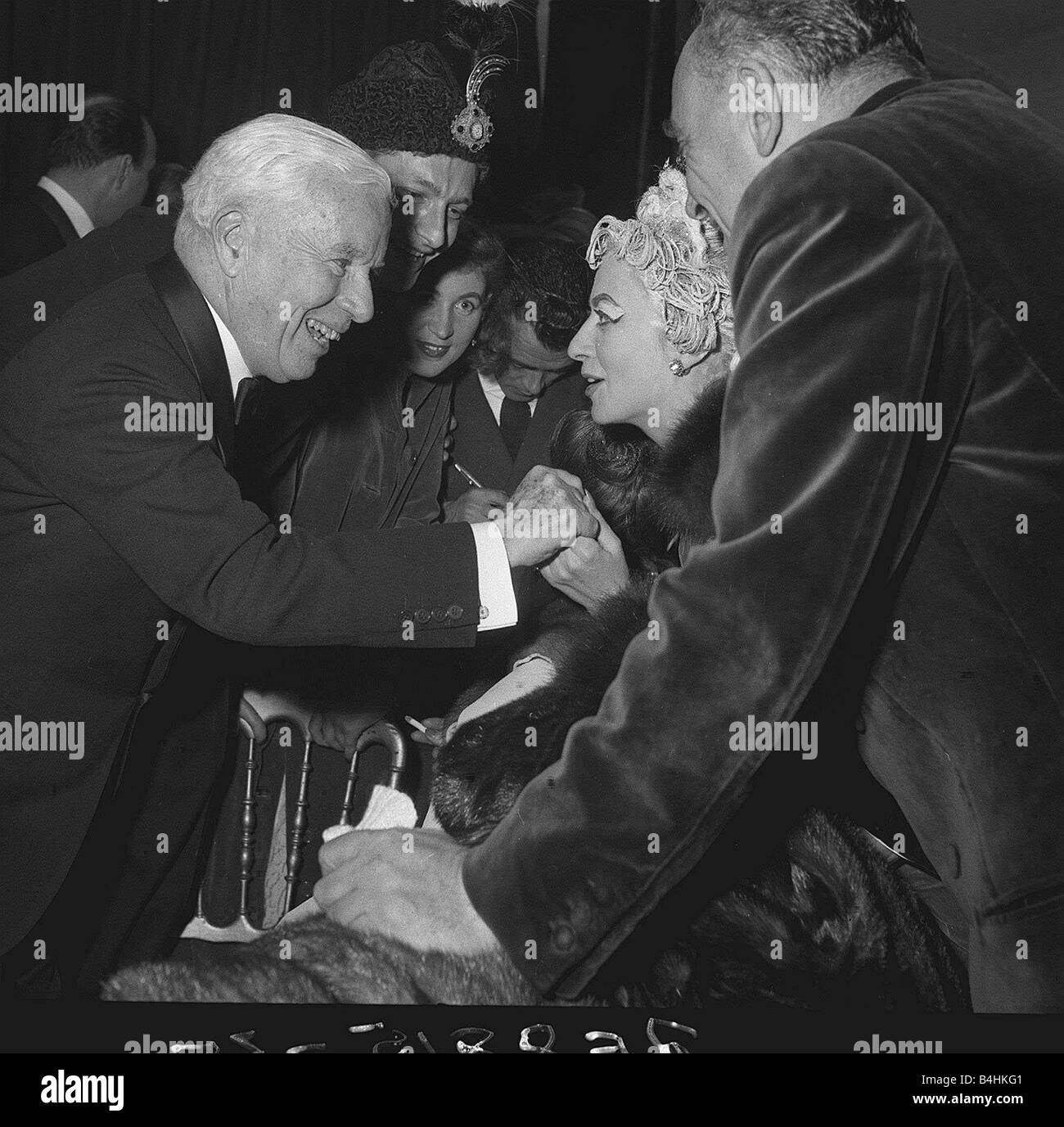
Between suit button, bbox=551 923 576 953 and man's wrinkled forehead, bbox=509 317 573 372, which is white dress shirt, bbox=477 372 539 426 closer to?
→ man's wrinkled forehead, bbox=509 317 573 372

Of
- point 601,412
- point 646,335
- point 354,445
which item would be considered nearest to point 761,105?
point 646,335

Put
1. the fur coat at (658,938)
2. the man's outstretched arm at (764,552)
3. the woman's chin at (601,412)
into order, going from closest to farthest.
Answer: the man's outstretched arm at (764,552)
the fur coat at (658,938)
the woman's chin at (601,412)

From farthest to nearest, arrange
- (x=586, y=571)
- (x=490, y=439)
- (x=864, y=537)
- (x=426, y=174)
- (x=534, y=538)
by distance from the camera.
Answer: (x=490, y=439) < (x=426, y=174) < (x=586, y=571) < (x=534, y=538) < (x=864, y=537)

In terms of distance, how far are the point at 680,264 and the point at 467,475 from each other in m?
0.59

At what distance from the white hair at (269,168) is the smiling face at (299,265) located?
0.05 ft

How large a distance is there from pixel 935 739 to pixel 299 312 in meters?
1.06

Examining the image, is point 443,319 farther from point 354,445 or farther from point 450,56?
point 450,56

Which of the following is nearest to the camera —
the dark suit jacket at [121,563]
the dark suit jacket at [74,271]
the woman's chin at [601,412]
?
the dark suit jacket at [121,563]

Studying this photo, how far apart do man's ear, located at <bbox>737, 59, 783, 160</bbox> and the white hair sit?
607 mm

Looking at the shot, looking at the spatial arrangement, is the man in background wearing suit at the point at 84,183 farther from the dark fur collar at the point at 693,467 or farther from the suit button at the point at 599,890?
the suit button at the point at 599,890

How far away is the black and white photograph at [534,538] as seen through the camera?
3.34 feet

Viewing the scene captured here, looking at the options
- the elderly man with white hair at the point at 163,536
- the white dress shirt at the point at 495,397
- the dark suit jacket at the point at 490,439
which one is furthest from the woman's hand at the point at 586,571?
the white dress shirt at the point at 495,397

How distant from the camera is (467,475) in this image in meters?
2.16
